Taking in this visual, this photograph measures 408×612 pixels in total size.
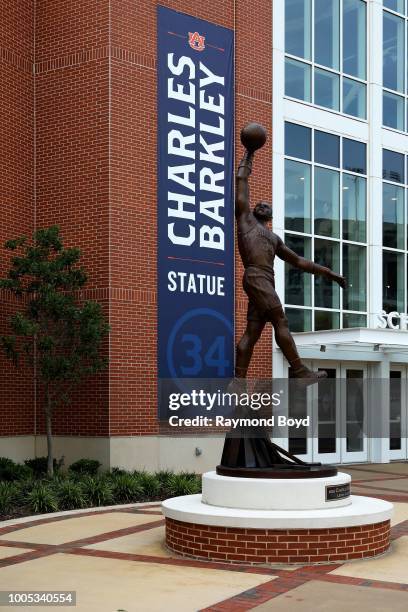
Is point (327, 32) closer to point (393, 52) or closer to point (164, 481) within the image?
point (393, 52)

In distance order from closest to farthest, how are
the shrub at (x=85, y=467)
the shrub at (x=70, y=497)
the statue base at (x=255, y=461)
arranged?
the statue base at (x=255, y=461) → the shrub at (x=70, y=497) → the shrub at (x=85, y=467)

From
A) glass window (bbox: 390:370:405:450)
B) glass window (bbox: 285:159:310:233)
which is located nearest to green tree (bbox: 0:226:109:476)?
glass window (bbox: 285:159:310:233)

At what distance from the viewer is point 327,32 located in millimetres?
23047

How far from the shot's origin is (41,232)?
55.1ft

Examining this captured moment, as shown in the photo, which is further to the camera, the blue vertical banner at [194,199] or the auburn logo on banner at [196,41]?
the auburn logo on banner at [196,41]

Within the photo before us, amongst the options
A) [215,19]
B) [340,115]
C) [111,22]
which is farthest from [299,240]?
[111,22]

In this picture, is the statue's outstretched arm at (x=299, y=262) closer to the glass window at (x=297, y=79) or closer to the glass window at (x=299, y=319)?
the glass window at (x=299, y=319)

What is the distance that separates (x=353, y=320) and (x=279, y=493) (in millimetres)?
13403

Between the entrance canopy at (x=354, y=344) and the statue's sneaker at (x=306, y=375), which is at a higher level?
the entrance canopy at (x=354, y=344)

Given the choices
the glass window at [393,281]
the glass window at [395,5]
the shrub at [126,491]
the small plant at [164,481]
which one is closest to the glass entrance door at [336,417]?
the glass window at [393,281]

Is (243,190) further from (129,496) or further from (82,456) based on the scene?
(82,456)

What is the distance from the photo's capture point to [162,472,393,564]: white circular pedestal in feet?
31.7

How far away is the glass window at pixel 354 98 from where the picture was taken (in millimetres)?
23453

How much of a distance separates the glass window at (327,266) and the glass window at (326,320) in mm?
177
